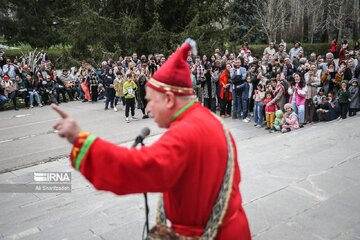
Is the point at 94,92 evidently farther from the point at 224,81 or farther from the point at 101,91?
the point at 224,81

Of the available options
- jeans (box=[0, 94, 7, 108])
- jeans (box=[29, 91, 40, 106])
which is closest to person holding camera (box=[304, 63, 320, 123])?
jeans (box=[29, 91, 40, 106])

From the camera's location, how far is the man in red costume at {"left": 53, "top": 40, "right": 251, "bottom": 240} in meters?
1.66

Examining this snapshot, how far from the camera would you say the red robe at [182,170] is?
1653 mm

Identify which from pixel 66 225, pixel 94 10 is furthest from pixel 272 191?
pixel 94 10

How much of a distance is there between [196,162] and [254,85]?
983 centimetres

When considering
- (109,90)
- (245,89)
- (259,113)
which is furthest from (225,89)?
(109,90)

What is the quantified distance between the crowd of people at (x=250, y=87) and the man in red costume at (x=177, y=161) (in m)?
7.87

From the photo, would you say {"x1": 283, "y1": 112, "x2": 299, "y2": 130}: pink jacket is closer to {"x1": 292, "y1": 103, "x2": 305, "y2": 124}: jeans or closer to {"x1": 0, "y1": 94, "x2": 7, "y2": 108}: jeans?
{"x1": 292, "y1": 103, "x2": 305, "y2": 124}: jeans

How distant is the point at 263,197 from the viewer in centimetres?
→ 523

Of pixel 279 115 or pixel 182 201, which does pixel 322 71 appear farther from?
pixel 182 201

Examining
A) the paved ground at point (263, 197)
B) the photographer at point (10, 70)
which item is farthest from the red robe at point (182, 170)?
the photographer at point (10, 70)

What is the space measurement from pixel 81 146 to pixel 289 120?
8577 millimetres

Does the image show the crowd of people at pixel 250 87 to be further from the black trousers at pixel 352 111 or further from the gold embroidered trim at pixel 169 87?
the gold embroidered trim at pixel 169 87

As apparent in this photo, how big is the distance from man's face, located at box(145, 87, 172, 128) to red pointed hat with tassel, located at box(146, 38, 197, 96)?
0.12ft
